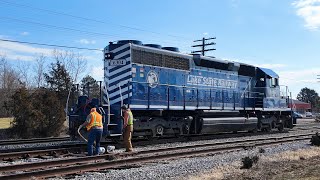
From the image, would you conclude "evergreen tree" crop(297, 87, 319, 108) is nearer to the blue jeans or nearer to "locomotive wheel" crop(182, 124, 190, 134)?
"locomotive wheel" crop(182, 124, 190, 134)

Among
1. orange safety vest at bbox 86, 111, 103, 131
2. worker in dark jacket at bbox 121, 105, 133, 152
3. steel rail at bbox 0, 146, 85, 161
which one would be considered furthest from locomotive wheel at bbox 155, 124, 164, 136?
orange safety vest at bbox 86, 111, 103, 131

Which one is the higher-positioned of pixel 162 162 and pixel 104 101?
pixel 104 101

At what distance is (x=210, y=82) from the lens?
1988cm

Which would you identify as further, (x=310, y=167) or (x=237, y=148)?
(x=237, y=148)

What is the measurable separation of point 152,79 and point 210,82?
14.7ft

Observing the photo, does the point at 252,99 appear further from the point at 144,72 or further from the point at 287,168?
the point at 287,168

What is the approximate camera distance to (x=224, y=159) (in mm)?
11656

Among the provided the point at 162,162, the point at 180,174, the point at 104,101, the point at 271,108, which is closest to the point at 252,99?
the point at 271,108

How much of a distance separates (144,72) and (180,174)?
781 centimetres

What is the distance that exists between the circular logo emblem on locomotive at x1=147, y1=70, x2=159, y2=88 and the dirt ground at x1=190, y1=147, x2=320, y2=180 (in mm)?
6297

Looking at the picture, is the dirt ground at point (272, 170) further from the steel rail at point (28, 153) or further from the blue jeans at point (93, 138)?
the steel rail at point (28, 153)

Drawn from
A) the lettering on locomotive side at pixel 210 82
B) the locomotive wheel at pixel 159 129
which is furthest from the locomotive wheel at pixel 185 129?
the lettering on locomotive side at pixel 210 82

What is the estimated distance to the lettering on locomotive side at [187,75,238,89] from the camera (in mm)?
18703

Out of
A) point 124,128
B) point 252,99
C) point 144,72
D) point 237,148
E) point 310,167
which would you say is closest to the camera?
point 310,167
